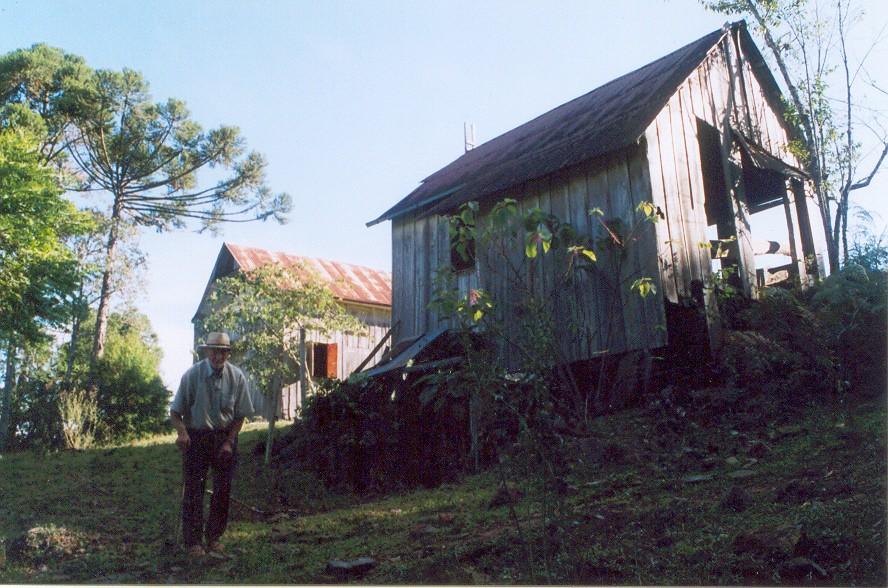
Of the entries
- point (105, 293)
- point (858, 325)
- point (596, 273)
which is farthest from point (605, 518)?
point (105, 293)

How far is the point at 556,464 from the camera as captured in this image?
412 cm

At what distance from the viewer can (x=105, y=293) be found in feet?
63.3

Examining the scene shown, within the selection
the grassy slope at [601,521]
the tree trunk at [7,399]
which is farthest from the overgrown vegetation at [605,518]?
the tree trunk at [7,399]

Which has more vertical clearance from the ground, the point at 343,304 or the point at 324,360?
the point at 343,304

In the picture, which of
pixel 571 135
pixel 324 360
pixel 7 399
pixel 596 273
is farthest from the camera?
pixel 324 360

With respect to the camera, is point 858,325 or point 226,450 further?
point 858,325

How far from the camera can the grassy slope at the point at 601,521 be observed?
3898 mm

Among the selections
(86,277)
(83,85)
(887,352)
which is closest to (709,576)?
(887,352)

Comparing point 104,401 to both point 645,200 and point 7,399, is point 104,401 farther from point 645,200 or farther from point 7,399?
point 645,200

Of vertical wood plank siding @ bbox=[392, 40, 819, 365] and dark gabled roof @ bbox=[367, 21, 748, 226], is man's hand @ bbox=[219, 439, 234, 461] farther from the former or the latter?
dark gabled roof @ bbox=[367, 21, 748, 226]

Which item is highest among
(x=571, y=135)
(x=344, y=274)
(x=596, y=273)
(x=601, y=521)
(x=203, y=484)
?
(x=344, y=274)

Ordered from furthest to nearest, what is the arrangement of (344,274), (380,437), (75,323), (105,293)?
(344,274) < (105,293) < (75,323) < (380,437)

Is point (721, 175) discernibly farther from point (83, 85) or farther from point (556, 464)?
point (83, 85)

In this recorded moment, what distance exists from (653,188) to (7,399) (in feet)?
53.8
